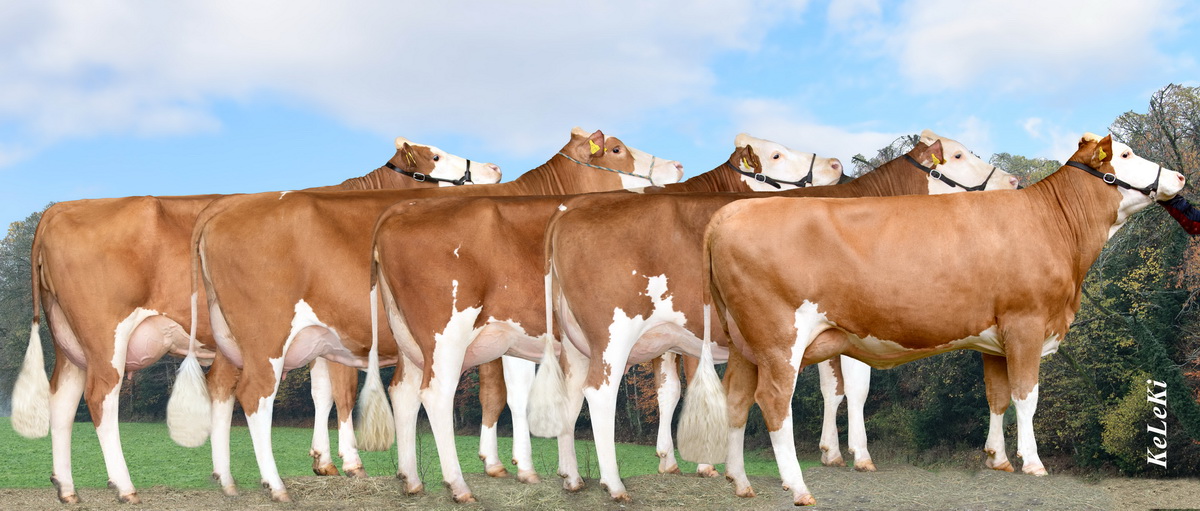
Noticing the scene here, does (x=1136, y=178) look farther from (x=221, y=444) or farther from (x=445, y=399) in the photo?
(x=221, y=444)

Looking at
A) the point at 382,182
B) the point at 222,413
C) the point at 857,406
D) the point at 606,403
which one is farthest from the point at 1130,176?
the point at 222,413

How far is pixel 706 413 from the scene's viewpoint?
28.5ft

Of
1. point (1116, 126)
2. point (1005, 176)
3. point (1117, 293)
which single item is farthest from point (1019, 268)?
point (1116, 126)

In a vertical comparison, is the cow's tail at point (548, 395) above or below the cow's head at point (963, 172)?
below

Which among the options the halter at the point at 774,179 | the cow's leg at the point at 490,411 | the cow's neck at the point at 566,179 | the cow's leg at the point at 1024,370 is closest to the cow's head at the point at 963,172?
the halter at the point at 774,179

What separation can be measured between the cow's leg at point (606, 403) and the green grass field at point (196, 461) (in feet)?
6.77

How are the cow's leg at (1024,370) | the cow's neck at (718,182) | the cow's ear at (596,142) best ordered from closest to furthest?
the cow's leg at (1024,370)
the cow's neck at (718,182)
the cow's ear at (596,142)

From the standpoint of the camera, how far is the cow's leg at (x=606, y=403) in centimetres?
912

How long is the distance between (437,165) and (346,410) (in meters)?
3.71

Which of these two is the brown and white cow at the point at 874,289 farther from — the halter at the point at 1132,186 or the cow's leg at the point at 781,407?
the halter at the point at 1132,186

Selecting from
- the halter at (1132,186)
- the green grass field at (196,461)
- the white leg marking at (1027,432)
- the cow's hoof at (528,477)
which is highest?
the halter at (1132,186)

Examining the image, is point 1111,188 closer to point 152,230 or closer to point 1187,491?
point 1187,491

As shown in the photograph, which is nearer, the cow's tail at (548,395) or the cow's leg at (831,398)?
the cow's tail at (548,395)

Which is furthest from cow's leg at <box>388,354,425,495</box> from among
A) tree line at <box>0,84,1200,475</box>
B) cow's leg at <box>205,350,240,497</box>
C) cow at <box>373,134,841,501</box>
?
tree line at <box>0,84,1200,475</box>
